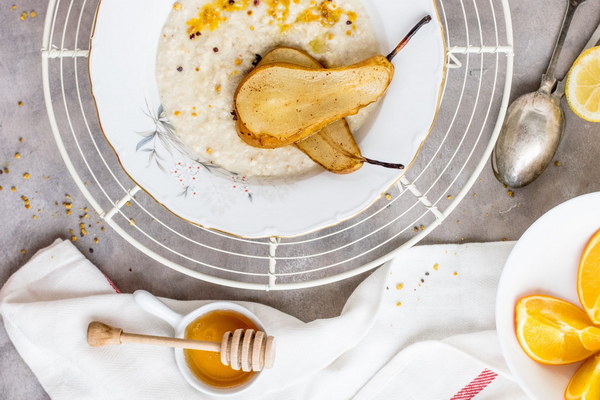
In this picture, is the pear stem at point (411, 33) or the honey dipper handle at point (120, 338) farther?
the honey dipper handle at point (120, 338)

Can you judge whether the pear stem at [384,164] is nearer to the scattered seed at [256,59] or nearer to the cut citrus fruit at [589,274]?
the scattered seed at [256,59]

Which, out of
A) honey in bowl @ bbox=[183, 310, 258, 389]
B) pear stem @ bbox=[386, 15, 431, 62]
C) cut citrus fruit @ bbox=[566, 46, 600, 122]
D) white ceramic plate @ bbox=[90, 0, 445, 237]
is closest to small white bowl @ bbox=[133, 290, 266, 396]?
honey in bowl @ bbox=[183, 310, 258, 389]

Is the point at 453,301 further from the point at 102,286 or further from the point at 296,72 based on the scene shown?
the point at 102,286

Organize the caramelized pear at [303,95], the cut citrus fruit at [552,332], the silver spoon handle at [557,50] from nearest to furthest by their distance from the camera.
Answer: the caramelized pear at [303,95]
the cut citrus fruit at [552,332]
the silver spoon handle at [557,50]

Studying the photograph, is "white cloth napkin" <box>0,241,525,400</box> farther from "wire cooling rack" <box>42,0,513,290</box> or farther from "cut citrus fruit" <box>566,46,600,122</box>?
"cut citrus fruit" <box>566,46,600,122</box>

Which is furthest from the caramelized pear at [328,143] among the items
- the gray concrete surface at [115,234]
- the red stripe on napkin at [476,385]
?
the red stripe on napkin at [476,385]

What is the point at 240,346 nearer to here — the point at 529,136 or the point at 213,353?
the point at 213,353
